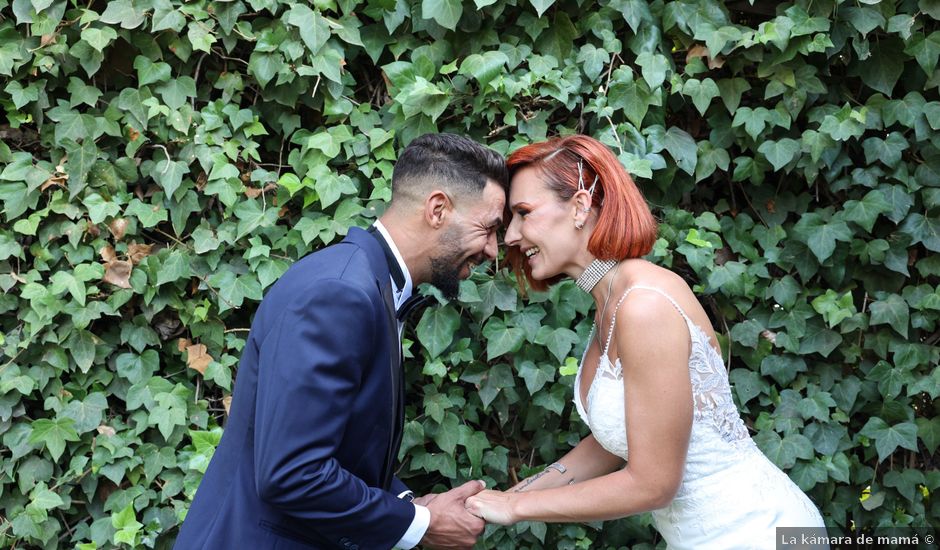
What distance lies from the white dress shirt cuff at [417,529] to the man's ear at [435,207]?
2.53 ft

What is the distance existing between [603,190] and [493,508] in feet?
3.19

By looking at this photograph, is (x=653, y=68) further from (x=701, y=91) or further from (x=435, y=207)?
(x=435, y=207)

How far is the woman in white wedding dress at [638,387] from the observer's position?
221 centimetres

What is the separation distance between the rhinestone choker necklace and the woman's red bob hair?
0.03m

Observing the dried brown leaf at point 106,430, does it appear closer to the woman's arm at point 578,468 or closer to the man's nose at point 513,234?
the woman's arm at point 578,468

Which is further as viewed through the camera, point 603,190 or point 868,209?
point 868,209

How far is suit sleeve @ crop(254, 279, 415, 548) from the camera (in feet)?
6.15

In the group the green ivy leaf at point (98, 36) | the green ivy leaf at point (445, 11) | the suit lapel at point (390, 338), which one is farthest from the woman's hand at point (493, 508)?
the green ivy leaf at point (98, 36)

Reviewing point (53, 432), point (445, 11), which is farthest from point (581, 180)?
point (53, 432)

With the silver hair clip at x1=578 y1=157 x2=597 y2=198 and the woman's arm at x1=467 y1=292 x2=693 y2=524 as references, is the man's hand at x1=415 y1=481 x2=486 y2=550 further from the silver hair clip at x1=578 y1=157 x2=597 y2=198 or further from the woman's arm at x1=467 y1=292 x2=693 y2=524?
the silver hair clip at x1=578 y1=157 x2=597 y2=198

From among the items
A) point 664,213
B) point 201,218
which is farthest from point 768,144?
point 201,218

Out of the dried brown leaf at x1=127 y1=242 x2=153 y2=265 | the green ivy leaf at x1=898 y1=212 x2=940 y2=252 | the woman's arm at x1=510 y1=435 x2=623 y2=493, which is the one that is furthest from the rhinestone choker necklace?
the dried brown leaf at x1=127 y1=242 x2=153 y2=265

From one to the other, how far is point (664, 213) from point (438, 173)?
1.18m

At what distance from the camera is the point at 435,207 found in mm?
2357
